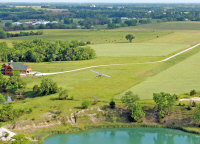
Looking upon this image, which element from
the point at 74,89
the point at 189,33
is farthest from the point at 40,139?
the point at 189,33

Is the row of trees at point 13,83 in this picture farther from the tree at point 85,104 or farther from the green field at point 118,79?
the tree at point 85,104

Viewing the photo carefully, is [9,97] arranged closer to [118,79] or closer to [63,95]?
[63,95]

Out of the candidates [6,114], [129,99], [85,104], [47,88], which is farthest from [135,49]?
[6,114]

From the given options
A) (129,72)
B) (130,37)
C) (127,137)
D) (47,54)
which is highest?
(130,37)

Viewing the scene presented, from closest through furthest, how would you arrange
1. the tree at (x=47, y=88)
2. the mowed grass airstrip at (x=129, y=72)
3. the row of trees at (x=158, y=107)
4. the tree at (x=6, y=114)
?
1. the tree at (x=6, y=114)
2. the row of trees at (x=158, y=107)
3. the tree at (x=47, y=88)
4. the mowed grass airstrip at (x=129, y=72)

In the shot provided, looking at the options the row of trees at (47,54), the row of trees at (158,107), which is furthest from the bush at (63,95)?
the row of trees at (47,54)

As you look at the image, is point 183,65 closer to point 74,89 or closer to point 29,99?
point 74,89
